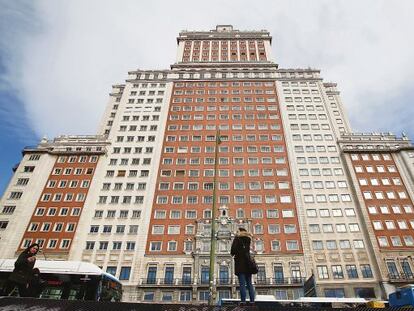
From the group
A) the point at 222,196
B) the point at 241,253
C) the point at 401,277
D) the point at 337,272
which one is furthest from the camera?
the point at 222,196

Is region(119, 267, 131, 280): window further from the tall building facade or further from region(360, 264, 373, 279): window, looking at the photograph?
region(360, 264, 373, 279): window

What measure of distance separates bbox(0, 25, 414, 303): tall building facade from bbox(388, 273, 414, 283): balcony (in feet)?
0.79

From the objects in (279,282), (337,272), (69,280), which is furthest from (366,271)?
(69,280)

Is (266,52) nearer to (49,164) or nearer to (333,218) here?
(333,218)

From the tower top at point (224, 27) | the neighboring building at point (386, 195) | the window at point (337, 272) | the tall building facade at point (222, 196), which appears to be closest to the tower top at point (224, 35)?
the tower top at point (224, 27)

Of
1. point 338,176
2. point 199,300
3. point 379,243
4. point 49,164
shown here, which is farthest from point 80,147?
point 379,243

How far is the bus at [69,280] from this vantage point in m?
18.0

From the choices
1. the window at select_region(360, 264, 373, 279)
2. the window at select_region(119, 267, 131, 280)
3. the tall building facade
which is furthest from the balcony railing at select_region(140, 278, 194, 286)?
the window at select_region(360, 264, 373, 279)

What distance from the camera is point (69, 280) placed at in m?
18.4

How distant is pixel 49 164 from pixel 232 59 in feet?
195

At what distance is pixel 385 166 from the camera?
5766 centimetres

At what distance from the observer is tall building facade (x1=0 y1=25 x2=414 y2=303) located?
4641 cm

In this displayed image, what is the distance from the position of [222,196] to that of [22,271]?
155 feet

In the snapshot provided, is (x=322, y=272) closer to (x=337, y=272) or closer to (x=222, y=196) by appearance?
(x=337, y=272)
